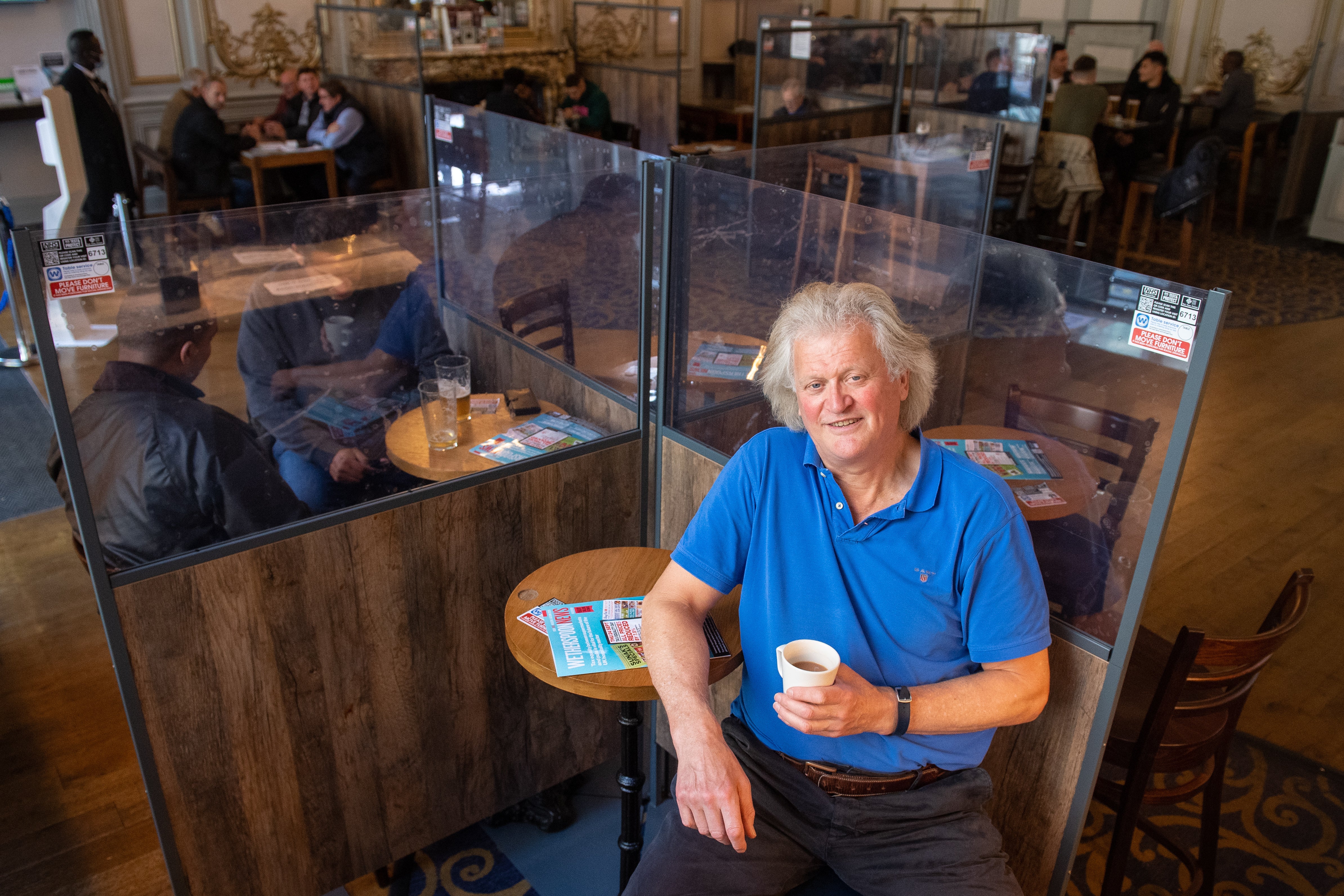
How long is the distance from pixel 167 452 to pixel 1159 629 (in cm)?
263

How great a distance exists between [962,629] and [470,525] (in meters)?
0.98

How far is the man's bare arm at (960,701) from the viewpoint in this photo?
1317 millimetres

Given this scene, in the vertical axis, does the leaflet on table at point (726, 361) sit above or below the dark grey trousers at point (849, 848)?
above

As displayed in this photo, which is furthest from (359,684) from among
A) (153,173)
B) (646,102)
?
(646,102)

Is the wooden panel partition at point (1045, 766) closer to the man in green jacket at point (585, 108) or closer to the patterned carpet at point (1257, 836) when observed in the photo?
the patterned carpet at point (1257, 836)

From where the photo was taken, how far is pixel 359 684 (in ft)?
6.19

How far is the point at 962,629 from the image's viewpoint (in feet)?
4.65

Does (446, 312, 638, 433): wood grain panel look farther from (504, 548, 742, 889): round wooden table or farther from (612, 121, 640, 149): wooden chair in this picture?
(612, 121, 640, 149): wooden chair

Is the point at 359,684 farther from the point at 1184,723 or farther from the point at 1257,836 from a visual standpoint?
the point at 1257,836

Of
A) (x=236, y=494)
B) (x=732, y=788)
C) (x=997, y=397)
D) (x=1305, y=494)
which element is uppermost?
(x=997, y=397)

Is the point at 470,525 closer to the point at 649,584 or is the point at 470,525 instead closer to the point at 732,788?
the point at 649,584

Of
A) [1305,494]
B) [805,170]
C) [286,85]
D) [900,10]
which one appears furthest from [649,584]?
[900,10]

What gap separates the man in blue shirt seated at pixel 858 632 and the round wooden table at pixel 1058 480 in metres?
0.16

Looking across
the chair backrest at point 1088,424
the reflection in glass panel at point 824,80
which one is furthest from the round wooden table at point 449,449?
the reflection in glass panel at point 824,80
